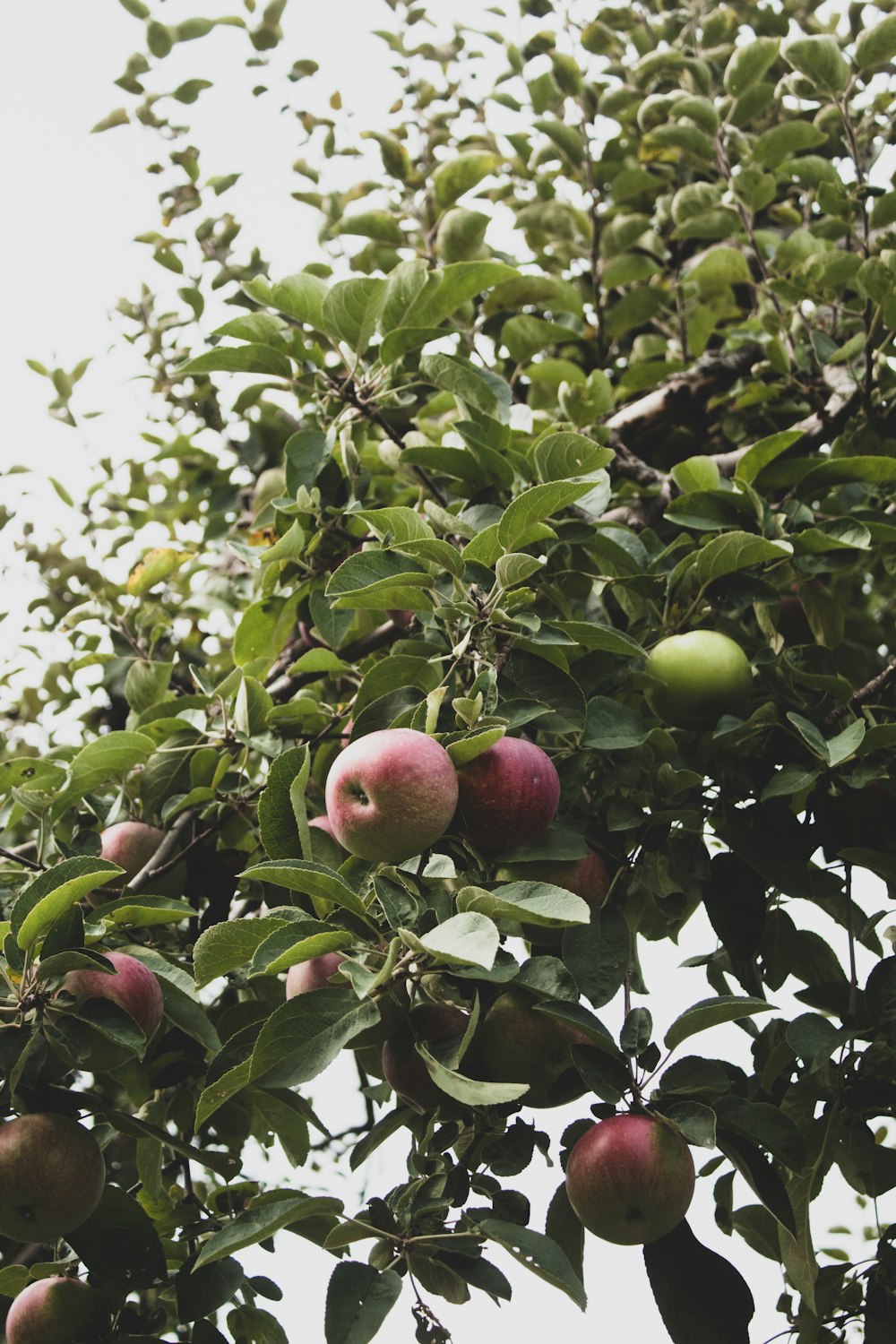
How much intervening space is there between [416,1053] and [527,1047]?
113 mm

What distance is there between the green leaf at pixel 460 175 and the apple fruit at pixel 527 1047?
151 centimetres

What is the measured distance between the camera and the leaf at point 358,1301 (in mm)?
980

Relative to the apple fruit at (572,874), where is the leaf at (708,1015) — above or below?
below

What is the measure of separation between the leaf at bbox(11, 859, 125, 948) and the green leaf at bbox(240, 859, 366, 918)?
0.20 metres

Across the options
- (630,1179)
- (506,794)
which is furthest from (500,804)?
(630,1179)

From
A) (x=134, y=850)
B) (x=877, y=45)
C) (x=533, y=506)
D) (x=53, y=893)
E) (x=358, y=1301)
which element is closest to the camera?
(x=358, y=1301)

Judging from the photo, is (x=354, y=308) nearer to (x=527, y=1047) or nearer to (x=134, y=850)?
(x=134, y=850)

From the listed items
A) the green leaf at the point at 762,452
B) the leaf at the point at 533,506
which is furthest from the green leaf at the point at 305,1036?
the green leaf at the point at 762,452

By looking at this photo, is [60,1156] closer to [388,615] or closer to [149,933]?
[149,933]

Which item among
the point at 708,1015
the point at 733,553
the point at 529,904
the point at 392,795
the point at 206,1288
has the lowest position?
the point at 206,1288

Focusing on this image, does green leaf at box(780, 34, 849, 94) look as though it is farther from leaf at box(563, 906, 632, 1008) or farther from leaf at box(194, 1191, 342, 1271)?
leaf at box(194, 1191, 342, 1271)

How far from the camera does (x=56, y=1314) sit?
4.36 ft

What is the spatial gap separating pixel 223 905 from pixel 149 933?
0.71 feet

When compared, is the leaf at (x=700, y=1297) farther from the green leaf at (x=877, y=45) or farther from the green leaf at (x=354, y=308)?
the green leaf at (x=877, y=45)
